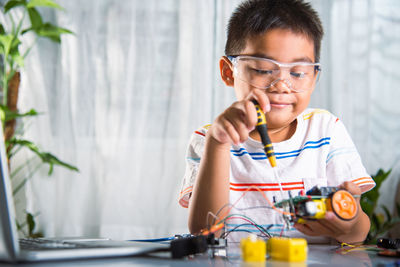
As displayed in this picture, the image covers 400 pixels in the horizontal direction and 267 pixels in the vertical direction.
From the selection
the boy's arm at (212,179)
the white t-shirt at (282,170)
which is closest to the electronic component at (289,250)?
the boy's arm at (212,179)

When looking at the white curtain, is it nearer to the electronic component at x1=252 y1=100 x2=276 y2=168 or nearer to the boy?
the boy

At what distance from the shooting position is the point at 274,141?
1234 millimetres

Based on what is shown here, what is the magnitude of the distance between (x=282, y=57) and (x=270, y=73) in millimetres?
57

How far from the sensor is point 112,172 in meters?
2.75

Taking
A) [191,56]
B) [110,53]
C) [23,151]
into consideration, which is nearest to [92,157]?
[23,151]

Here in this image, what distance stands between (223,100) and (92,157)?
37.7 inches

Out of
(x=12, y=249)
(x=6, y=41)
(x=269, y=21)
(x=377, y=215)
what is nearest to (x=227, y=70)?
(x=269, y=21)

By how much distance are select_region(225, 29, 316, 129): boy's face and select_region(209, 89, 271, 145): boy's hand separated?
0.20 m

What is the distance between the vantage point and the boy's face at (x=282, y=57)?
1061 millimetres

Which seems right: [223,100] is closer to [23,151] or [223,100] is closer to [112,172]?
[112,172]

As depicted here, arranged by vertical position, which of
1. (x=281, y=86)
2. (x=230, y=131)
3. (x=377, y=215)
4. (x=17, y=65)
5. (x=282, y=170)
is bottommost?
(x=377, y=215)

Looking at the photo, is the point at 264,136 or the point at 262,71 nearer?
the point at 264,136

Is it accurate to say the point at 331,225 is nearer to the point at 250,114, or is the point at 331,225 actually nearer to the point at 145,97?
the point at 250,114

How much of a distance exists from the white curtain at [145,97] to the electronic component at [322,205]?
212 cm
